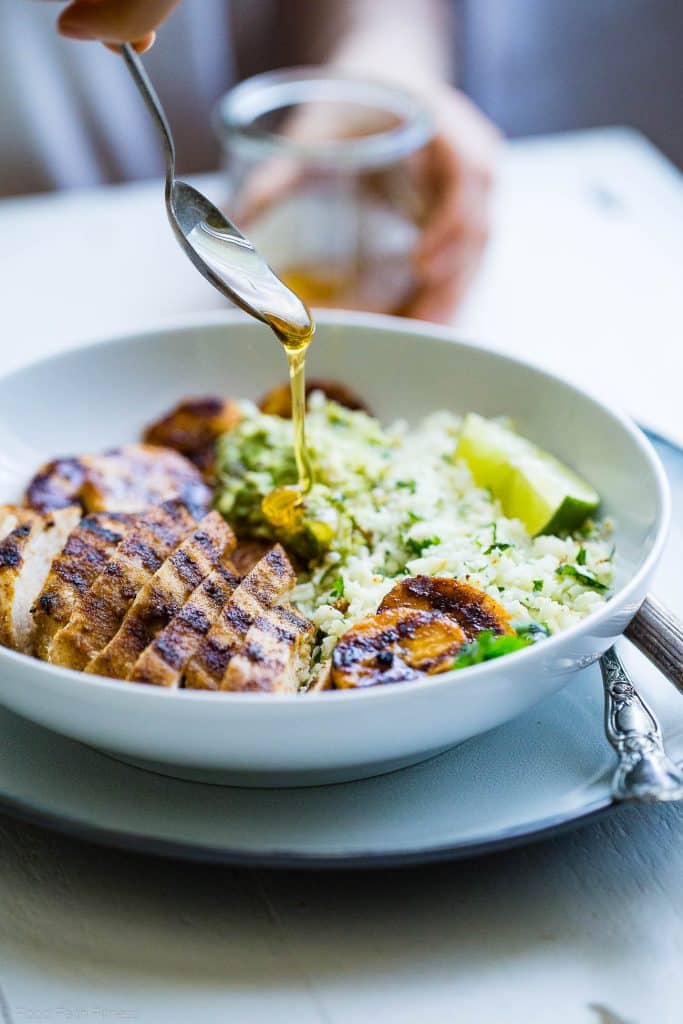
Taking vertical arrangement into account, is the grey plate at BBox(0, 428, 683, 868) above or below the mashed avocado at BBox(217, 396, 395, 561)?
above

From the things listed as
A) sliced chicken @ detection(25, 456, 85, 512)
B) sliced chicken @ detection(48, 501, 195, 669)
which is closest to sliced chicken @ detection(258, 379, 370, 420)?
sliced chicken @ detection(25, 456, 85, 512)

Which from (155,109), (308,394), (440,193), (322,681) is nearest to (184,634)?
(322,681)

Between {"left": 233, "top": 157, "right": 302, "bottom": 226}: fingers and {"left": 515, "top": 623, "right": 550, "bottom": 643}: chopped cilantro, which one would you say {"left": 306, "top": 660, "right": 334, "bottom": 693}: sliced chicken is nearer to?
{"left": 515, "top": 623, "right": 550, "bottom": 643}: chopped cilantro

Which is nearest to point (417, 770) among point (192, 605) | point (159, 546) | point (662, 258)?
point (192, 605)

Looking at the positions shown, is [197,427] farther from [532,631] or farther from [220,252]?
[532,631]

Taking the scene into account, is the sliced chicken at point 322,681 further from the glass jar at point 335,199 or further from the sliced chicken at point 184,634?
the glass jar at point 335,199

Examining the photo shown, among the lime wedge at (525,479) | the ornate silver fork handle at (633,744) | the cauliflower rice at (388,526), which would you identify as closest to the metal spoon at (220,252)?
the cauliflower rice at (388,526)
